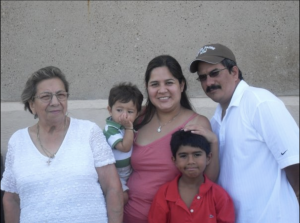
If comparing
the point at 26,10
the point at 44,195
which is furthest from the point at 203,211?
the point at 26,10

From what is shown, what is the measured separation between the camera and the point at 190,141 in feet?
8.97

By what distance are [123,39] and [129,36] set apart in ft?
0.26

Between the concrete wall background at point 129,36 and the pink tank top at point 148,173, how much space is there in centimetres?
217

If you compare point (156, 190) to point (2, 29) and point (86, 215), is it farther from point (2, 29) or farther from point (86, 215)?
point (2, 29)

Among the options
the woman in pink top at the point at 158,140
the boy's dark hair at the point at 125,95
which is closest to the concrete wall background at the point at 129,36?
the boy's dark hair at the point at 125,95

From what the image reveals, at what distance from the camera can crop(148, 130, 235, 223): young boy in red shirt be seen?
2660 millimetres

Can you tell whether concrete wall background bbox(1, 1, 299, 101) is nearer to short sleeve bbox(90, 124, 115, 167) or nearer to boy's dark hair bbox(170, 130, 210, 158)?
short sleeve bbox(90, 124, 115, 167)

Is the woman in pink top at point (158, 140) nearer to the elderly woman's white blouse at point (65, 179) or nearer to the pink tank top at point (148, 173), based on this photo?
the pink tank top at point (148, 173)

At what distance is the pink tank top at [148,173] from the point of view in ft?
9.37

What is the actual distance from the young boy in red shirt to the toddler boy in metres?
0.32

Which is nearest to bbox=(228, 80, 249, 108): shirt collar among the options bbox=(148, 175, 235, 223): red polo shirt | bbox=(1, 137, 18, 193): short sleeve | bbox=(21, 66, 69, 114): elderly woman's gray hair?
bbox=(148, 175, 235, 223): red polo shirt

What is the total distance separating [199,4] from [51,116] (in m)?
2.77

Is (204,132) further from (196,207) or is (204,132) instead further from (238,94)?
(196,207)

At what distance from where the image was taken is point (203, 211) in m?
2.66
